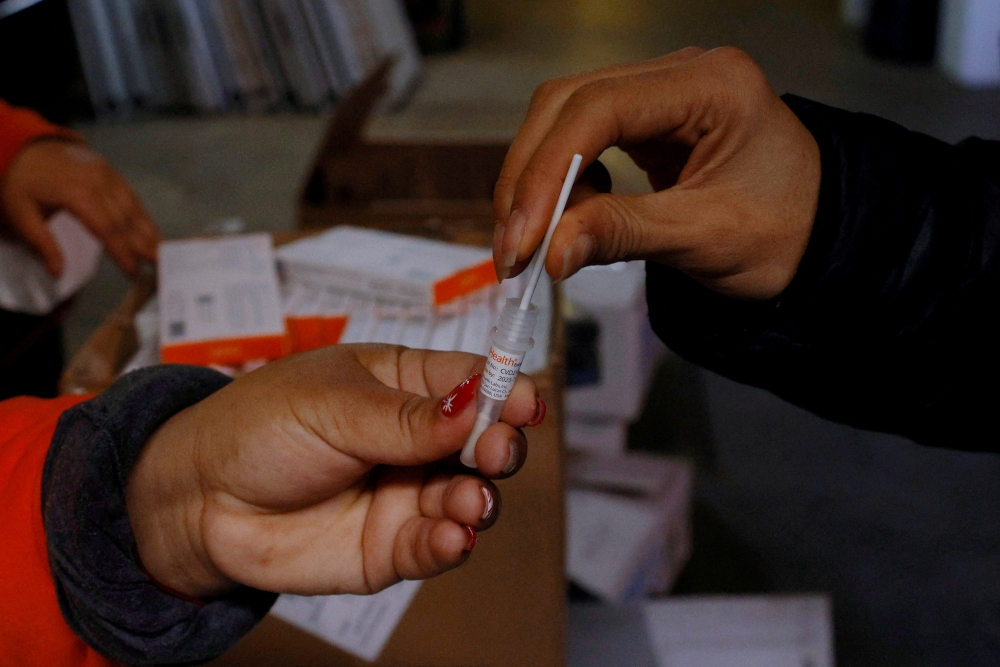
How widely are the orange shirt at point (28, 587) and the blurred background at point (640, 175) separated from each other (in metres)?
0.49

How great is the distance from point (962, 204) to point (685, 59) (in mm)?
272

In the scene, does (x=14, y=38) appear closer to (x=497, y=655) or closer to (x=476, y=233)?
(x=476, y=233)

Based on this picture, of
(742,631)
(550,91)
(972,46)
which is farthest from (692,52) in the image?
(972,46)

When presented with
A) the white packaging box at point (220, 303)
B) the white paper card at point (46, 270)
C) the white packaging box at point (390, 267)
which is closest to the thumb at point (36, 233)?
the white paper card at point (46, 270)

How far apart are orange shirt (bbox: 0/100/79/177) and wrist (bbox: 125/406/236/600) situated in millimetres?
689

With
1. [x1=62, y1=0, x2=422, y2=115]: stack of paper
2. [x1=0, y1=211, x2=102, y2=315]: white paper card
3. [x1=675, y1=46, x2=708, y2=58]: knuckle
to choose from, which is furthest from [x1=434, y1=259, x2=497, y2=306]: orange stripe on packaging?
[x1=62, y1=0, x2=422, y2=115]: stack of paper

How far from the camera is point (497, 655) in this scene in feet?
2.26

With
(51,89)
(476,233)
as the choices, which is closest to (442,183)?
(476,233)

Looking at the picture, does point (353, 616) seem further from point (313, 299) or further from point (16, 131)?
point (16, 131)

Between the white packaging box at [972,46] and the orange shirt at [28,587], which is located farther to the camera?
the white packaging box at [972,46]

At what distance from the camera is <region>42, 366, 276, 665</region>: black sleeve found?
1.80 feet

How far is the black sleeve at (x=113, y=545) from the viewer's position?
548 millimetres

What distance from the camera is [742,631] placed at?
101cm

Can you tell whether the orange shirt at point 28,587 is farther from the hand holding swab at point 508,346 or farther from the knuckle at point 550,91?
the knuckle at point 550,91
